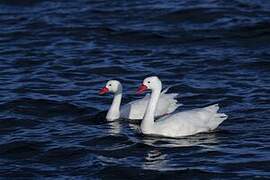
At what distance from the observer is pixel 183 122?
18922 millimetres

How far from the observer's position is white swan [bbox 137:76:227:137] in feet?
62.2

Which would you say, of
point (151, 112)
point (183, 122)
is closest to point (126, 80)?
point (151, 112)

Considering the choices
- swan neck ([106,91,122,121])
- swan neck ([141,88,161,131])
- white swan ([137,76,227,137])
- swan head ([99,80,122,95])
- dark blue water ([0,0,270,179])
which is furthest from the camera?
swan head ([99,80,122,95])

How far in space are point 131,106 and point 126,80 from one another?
2.88m

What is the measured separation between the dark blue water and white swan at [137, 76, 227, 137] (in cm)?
19

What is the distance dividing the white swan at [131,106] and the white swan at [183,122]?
1160 mm

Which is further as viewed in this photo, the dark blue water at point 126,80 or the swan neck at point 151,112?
the swan neck at point 151,112

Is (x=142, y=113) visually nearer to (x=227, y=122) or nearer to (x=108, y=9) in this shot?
(x=227, y=122)

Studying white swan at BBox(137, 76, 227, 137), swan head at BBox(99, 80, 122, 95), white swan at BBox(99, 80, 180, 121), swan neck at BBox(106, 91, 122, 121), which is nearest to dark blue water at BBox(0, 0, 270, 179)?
white swan at BBox(137, 76, 227, 137)

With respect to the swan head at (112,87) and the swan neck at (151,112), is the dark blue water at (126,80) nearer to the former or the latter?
the swan neck at (151,112)

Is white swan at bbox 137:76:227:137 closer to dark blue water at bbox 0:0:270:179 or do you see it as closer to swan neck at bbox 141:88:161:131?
swan neck at bbox 141:88:161:131

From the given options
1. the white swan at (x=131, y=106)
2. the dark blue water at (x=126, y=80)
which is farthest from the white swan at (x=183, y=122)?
the white swan at (x=131, y=106)

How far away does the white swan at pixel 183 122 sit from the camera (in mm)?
18953

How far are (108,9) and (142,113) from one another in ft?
34.3
